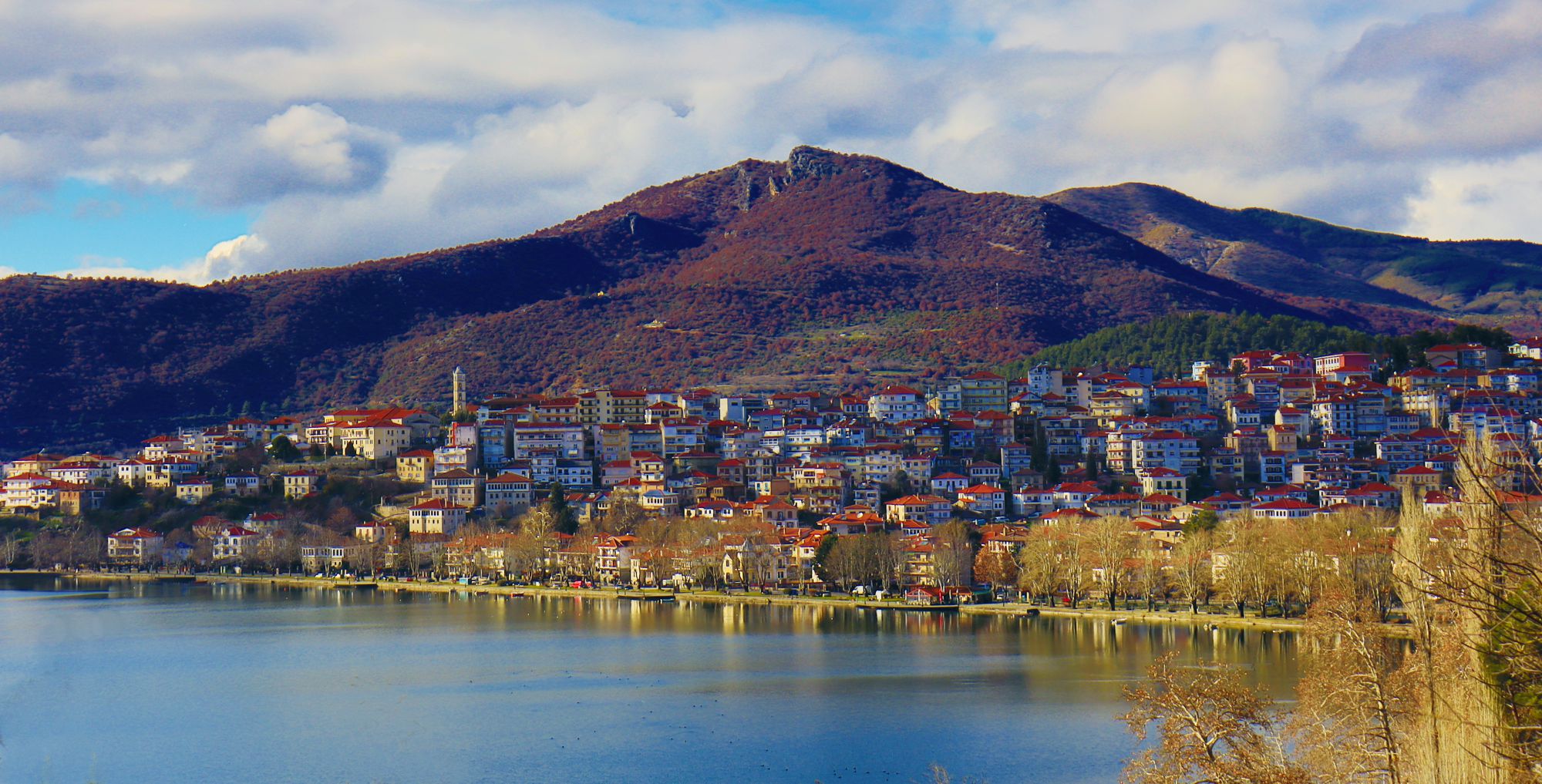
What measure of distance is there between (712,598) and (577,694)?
1764 cm

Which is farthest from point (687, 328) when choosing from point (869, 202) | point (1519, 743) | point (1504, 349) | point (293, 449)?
point (1519, 743)

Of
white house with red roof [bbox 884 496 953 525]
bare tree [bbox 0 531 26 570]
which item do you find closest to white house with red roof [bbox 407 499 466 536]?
bare tree [bbox 0 531 26 570]

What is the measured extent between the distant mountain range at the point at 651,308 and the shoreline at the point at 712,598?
3881 cm

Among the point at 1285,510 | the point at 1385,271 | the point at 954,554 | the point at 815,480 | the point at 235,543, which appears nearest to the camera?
the point at 954,554

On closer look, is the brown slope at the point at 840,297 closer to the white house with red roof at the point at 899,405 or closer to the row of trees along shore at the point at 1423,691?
the white house with red roof at the point at 899,405

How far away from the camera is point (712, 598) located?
5053cm

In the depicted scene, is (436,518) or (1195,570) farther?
(436,518)

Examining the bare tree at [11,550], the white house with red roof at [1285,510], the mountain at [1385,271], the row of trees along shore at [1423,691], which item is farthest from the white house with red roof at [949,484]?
the mountain at [1385,271]

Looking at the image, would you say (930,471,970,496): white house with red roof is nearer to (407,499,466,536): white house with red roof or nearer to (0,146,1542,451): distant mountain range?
(407,499,466,536): white house with red roof

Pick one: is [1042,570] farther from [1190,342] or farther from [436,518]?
[1190,342]

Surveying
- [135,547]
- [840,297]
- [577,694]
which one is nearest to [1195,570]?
[577,694]

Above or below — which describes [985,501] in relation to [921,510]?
above

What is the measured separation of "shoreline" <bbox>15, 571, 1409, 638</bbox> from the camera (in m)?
40.1

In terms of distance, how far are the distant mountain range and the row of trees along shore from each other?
247 ft
